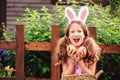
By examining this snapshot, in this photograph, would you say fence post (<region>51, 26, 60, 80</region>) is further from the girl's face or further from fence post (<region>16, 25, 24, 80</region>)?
the girl's face

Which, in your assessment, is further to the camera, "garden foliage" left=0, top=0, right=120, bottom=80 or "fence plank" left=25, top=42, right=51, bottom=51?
"garden foliage" left=0, top=0, right=120, bottom=80

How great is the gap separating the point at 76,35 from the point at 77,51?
166 millimetres

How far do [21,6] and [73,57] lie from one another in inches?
321

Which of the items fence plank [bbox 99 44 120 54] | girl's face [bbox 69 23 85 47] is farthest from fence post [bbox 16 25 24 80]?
girl's face [bbox 69 23 85 47]

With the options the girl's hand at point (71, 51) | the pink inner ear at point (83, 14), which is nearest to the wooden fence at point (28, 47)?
the pink inner ear at point (83, 14)

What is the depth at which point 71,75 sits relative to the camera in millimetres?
4070

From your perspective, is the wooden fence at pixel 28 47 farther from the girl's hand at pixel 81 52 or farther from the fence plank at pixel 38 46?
the girl's hand at pixel 81 52

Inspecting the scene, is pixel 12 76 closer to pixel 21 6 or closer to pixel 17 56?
pixel 17 56

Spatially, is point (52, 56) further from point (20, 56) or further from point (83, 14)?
point (83, 14)

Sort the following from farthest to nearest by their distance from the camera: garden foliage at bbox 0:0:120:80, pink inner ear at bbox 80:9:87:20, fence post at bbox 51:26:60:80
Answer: garden foliage at bbox 0:0:120:80 < fence post at bbox 51:26:60:80 < pink inner ear at bbox 80:9:87:20

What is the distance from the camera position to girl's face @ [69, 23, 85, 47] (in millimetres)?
4156

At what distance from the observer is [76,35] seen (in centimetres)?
416

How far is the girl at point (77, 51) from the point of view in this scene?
4102mm

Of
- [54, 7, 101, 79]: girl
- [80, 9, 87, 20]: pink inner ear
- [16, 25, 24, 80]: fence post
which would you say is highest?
[80, 9, 87, 20]: pink inner ear
